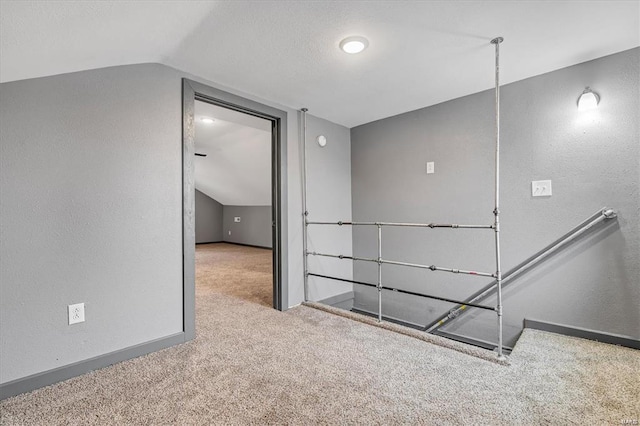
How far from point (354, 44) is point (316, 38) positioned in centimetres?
24

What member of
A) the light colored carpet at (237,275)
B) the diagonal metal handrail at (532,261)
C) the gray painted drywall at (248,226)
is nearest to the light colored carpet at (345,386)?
the diagonal metal handrail at (532,261)

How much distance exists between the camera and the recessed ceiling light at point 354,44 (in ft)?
5.85

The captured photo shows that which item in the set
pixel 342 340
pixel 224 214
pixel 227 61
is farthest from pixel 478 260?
pixel 224 214

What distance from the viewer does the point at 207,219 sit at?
8906 mm

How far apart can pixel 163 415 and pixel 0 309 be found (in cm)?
102

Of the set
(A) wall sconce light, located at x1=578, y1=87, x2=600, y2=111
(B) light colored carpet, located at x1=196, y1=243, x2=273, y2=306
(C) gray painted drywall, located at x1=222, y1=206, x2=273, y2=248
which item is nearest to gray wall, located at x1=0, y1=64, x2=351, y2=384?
(B) light colored carpet, located at x1=196, y1=243, x2=273, y2=306

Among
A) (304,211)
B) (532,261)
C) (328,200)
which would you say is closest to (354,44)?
(304,211)

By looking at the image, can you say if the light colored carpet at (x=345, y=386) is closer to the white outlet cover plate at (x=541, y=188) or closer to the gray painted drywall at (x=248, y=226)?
the white outlet cover plate at (x=541, y=188)

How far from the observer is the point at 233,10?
1.52 m

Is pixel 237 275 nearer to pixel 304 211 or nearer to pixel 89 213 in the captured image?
pixel 304 211

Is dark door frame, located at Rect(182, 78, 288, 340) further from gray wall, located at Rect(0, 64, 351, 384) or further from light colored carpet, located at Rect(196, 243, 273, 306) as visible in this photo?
light colored carpet, located at Rect(196, 243, 273, 306)

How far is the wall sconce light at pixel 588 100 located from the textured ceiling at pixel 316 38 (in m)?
0.24

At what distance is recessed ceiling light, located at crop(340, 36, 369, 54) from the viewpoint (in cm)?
178

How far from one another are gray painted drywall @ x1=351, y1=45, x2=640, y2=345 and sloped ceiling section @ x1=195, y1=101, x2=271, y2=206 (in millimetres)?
1712
